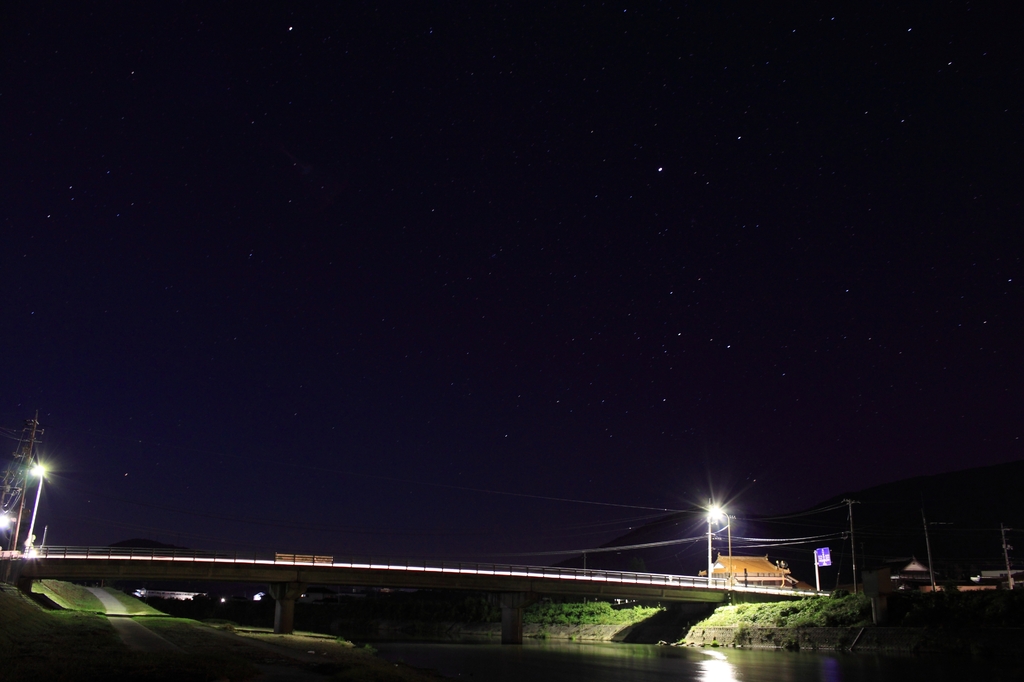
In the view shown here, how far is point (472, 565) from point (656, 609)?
31.5m

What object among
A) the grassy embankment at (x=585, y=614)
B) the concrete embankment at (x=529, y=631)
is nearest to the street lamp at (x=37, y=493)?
the concrete embankment at (x=529, y=631)

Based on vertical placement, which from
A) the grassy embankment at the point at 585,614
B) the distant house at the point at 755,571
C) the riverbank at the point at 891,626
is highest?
the distant house at the point at 755,571

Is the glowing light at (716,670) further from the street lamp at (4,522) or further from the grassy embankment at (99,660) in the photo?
the street lamp at (4,522)

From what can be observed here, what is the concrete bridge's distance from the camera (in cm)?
7644

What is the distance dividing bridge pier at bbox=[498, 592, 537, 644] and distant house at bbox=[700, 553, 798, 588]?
40.5 meters

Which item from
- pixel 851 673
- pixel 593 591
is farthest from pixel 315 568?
pixel 851 673

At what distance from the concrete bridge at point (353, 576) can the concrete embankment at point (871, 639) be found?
11.1m

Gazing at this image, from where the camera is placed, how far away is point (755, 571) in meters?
142

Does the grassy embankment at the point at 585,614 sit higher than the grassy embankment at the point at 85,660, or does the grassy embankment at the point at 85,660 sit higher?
the grassy embankment at the point at 85,660

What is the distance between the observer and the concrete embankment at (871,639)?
51156 millimetres

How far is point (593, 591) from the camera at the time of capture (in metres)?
91.2

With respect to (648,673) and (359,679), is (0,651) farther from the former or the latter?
(648,673)

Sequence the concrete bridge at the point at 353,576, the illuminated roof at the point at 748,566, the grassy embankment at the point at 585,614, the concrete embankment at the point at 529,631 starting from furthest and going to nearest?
the illuminated roof at the point at 748,566 → the grassy embankment at the point at 585,614 → the concrete embankment at the point at 529,631 → the concrete bridge at the point at 353,576

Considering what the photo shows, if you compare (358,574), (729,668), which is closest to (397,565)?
(358,574)
